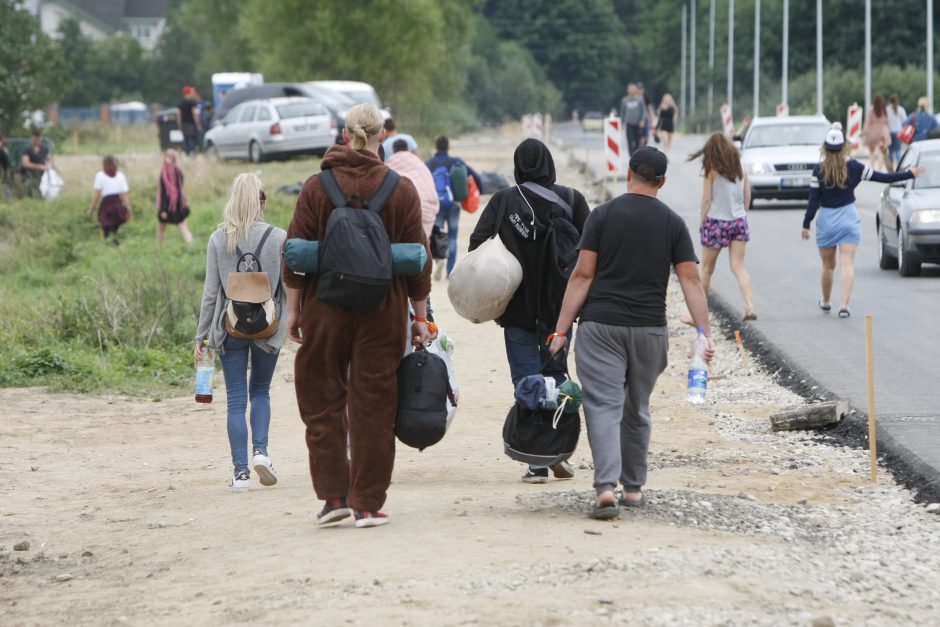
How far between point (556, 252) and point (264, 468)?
2163mm

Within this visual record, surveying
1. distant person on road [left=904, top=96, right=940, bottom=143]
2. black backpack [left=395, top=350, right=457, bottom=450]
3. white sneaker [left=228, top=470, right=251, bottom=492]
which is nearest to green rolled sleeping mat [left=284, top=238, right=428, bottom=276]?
black backpack [left=395, top=350, right=457, bottom=450]

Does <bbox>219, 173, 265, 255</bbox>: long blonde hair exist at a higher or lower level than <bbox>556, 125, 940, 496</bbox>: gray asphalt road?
higher

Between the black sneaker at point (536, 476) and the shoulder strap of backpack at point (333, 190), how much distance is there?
243cm

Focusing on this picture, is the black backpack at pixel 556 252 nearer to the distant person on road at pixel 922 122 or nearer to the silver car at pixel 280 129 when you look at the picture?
the silver car at pixel 280 129

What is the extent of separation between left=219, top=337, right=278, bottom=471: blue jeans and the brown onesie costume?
5.29 ft

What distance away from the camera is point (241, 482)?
8938mm

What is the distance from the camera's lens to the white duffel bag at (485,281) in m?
8.01

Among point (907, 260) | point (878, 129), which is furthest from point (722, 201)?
point (878, 129)

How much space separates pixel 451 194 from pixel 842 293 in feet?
16.7

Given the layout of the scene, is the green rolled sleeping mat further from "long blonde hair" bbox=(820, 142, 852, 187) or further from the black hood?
"long blonde hair" bbox=(820, 142, 852, 187)

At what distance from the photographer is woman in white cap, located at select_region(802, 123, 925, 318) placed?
46.6 feet

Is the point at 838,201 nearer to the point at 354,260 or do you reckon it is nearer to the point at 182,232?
the point at 354,260

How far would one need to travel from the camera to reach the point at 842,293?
48.6ft

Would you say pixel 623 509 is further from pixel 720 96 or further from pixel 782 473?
pixel 720 96
